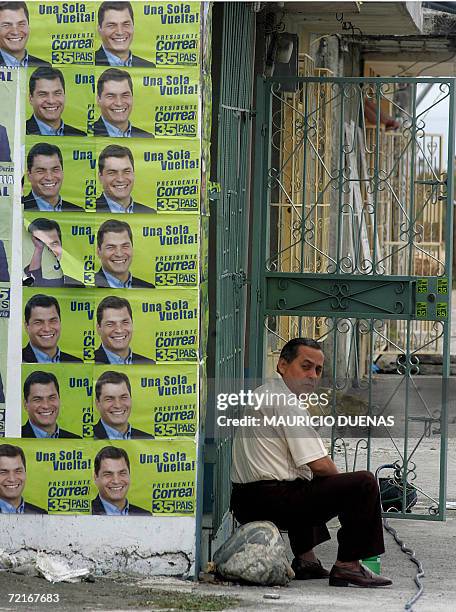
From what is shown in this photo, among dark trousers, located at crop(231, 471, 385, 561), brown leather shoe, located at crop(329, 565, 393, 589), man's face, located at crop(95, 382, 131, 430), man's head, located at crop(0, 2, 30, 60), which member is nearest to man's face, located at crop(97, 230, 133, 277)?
man's face, located at crop(95, 382, 131, 430)

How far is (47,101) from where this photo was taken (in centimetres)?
613

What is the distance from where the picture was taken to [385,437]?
11.7m

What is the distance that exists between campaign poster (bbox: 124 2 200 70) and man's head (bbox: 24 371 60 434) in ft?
5.25

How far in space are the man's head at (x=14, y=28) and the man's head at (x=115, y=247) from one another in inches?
36.3

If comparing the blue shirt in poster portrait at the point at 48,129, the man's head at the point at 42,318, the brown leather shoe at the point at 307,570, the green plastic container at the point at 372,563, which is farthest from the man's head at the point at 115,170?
the green plastic container at the point at 372,563

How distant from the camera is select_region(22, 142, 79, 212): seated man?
6145 mm

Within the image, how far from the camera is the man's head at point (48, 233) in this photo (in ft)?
20.2

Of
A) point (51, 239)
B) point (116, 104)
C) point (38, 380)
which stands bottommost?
point (38, 380)

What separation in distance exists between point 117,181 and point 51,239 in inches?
16.7

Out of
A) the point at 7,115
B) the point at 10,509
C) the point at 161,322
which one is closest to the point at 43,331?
the point at 161,322

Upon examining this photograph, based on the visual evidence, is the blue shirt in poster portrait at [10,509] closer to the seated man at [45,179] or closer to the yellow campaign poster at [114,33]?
the seated man at [45,179]

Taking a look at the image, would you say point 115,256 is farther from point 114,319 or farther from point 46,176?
point 46,176

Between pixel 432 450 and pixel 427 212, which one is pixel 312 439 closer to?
pixel 432 450

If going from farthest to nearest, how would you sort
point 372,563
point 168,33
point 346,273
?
point 346,273 → point 372,563 → point 168,33
